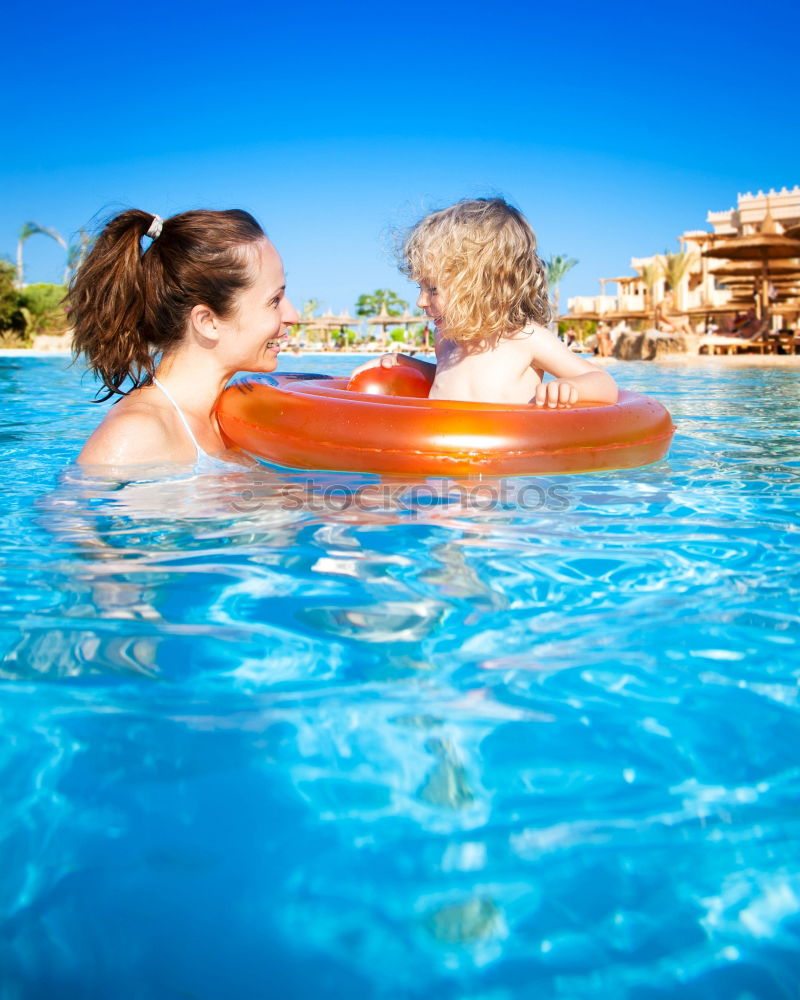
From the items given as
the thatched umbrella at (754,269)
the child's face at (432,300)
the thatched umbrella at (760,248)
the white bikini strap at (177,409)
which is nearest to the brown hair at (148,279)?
the white bikini strap at (177,409)

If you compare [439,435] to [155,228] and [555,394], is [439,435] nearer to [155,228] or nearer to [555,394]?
[555,394]

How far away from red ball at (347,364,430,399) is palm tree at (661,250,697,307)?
95.3 ft

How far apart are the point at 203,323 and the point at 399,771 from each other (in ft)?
6.52

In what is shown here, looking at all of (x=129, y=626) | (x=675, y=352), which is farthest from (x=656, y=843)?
(x=675, y=352)

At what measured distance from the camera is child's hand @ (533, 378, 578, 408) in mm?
3002

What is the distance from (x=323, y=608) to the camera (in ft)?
5.13

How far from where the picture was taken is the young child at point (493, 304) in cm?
314

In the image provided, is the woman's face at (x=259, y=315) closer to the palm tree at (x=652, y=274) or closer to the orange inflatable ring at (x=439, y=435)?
the orange inflatable ring at (x=439, y=435)

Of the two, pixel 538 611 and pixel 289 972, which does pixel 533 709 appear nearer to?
pixel 538 611

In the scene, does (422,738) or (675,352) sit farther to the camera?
(675,352)

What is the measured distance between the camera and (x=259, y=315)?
2.71 meters

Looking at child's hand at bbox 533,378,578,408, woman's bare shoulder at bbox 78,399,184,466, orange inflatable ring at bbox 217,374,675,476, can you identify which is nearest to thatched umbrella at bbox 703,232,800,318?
child's hand at bbox 533,378,578,408

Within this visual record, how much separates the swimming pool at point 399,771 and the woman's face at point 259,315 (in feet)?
3.27

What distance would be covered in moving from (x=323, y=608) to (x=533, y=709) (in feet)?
1.74
